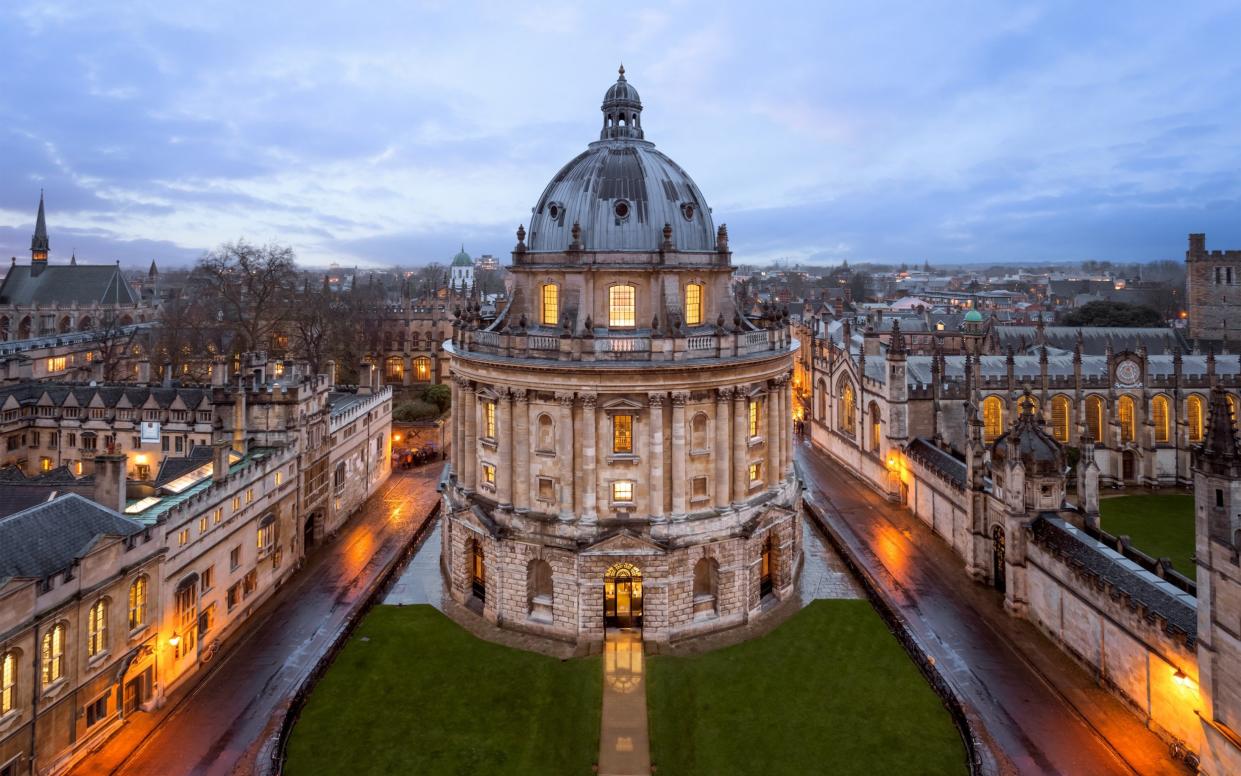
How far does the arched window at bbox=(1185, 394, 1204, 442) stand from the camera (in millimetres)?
64250

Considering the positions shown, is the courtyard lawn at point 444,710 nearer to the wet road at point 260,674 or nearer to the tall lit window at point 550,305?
the wet road at point 260,674

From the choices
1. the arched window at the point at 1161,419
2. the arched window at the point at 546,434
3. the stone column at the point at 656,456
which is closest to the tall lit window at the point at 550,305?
the arched window at the point at 546,434

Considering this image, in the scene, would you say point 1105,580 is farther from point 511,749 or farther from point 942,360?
point 942,360

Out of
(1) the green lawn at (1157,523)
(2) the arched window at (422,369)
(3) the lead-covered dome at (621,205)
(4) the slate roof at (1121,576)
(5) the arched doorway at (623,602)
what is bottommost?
(5) the arched doorway at (623,602)

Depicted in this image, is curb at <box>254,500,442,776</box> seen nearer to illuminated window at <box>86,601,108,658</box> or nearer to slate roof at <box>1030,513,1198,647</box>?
illuminated window at <box>86,601,108,658</box>

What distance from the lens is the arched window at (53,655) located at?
26047 millimetres

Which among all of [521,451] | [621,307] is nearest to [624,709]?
[521,451]

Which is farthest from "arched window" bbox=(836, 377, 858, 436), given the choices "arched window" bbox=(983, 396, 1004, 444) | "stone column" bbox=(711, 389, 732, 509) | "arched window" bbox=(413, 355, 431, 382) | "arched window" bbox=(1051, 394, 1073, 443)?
"arched window" bbox=(413, 355, 431, 382)

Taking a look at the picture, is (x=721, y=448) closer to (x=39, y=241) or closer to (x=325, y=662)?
(x=325, y=662)

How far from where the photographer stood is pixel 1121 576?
32281 mm

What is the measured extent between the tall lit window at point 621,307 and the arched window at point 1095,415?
45.1 m

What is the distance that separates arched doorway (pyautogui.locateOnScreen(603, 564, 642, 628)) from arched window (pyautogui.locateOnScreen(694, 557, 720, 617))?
9.80ft

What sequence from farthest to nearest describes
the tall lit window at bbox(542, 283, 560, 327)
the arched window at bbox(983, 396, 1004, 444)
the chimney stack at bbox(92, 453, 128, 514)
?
the arched window at bbox(983, 396, 1004, 444) < the tall lit window at bbox(542, 283, 560, 327) < the chimney stack at bbox(92, 453, 128, 514)

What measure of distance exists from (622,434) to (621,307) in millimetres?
6620
